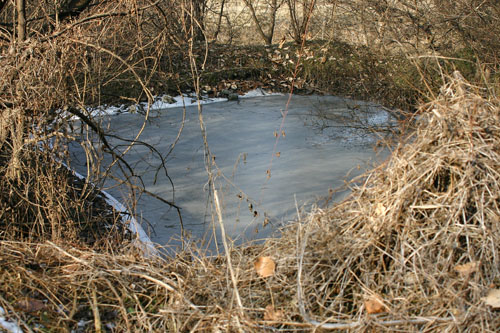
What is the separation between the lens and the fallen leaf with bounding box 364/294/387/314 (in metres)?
2.62

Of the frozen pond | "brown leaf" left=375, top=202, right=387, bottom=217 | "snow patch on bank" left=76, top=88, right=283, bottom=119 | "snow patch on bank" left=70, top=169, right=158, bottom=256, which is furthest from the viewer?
"snow patch on bank" left=76, top=88, right=283, bottom=119

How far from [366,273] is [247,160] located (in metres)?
4.54

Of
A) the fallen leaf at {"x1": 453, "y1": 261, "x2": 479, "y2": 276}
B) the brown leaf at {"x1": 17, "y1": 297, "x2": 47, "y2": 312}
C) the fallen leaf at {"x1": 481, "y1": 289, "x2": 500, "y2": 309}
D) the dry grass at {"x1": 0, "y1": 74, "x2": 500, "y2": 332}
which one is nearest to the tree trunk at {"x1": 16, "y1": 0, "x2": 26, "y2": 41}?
the dry grass at {"x1": 0, "y1": 74, "x2": 500, "y2": 332}

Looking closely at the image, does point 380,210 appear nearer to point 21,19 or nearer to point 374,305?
point 374,305

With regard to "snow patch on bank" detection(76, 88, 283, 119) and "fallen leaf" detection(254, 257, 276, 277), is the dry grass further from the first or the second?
"snow patch on bank" detection(76, 88, 283, 119)

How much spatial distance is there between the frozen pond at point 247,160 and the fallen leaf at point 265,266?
0.83 metres

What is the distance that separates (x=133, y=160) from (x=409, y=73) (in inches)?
174

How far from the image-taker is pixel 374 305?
2.65 metres

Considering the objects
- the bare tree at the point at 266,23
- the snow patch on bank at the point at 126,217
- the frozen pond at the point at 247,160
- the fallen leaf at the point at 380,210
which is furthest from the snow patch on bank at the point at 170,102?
the fallen leaf at the point at 380,210

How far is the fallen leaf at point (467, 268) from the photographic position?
2580 millimetres

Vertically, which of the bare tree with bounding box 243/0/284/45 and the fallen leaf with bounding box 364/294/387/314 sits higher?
the bare tree with bounding box 243/0/284/45

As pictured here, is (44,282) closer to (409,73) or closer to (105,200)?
(105,200)

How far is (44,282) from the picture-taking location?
9.81ft

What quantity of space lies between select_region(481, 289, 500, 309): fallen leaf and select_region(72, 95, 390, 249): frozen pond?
1.47 metres
